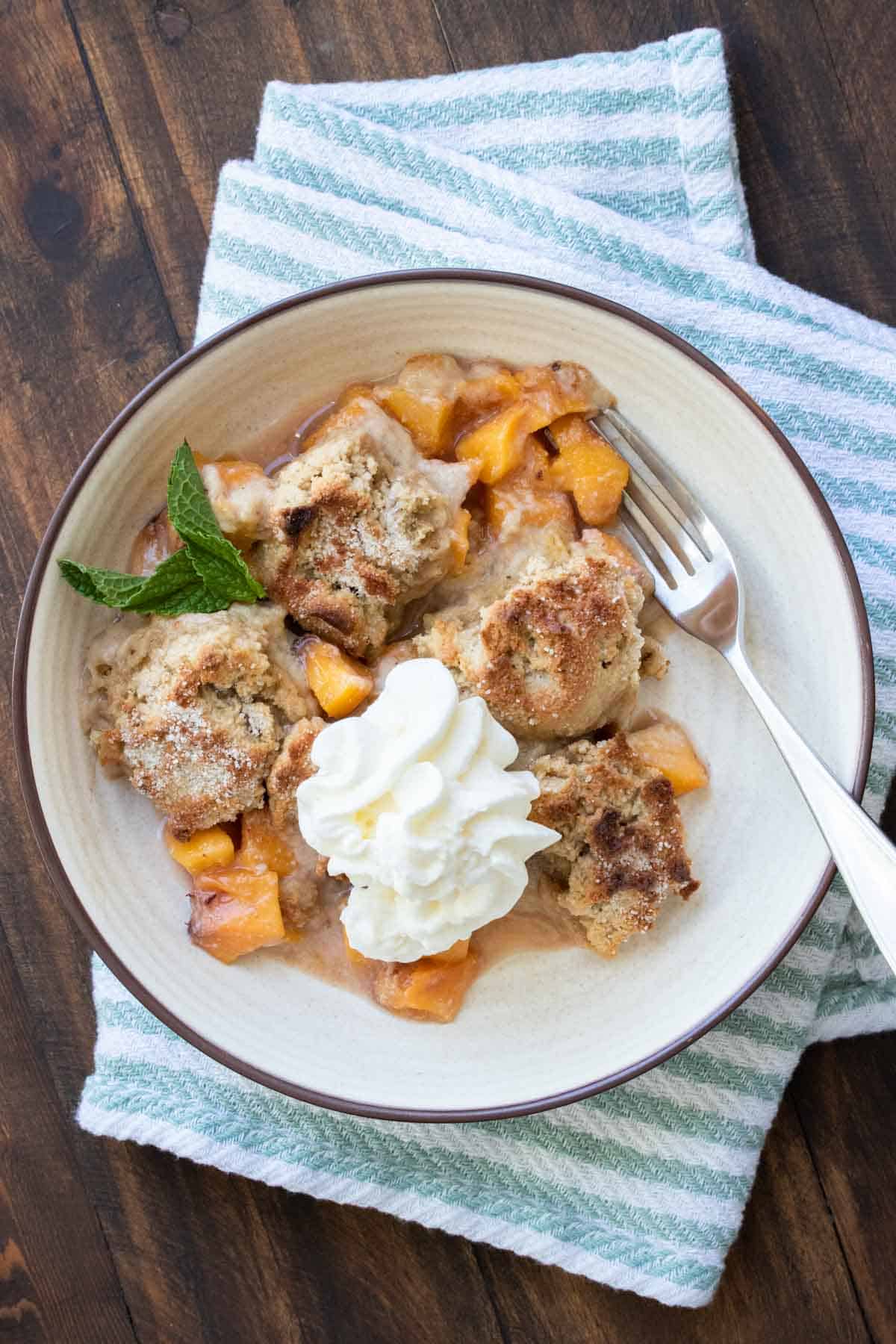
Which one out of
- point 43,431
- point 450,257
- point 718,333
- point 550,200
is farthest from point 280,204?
point 718,333

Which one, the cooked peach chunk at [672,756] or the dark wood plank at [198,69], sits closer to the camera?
the cooked peach chunk at [672,756]

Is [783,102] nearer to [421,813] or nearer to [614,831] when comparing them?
[614,831]

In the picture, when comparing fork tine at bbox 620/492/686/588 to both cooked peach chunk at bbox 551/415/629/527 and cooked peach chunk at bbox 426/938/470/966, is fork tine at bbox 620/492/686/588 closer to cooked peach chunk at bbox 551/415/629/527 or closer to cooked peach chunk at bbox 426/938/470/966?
cooked peach chunk at bbox 551/415/629/527

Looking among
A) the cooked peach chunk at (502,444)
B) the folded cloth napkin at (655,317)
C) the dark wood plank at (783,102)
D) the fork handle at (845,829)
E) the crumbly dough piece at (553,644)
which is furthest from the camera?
the dark wood plank at (783,102)

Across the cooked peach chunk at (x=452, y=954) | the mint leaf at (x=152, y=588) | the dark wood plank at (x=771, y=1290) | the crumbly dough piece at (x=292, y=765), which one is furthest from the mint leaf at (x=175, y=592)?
the dark wood plank at (x=771, y=1290)

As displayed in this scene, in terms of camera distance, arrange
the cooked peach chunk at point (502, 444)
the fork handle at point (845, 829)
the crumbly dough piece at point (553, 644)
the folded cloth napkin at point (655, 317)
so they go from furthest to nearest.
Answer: the folded cloth napkin at point (655, 317), the cooked peach chunk at point (502, 444), the crumbly dough piece at point (553, 644), the fork handle at point (845, 829)

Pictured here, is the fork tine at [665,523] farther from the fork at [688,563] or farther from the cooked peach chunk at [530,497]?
the cooked peach chunk at [530,497]
